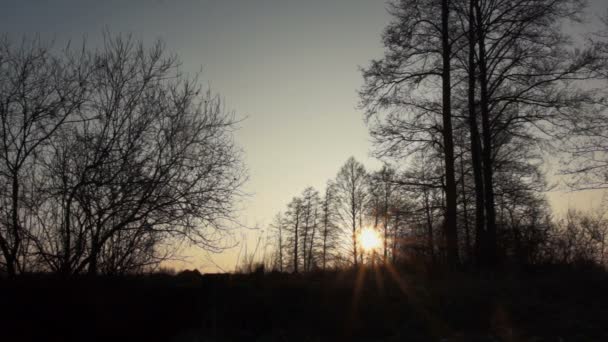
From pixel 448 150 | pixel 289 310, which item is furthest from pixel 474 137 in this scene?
pixel 289 310

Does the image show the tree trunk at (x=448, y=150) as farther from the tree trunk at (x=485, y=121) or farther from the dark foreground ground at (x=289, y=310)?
the dark foreground ground at (x=289, y=310)

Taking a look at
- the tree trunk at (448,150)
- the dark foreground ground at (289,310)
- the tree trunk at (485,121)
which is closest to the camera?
the dark foreground ground at (289,310)

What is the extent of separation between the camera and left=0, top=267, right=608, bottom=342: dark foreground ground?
5.62 meters

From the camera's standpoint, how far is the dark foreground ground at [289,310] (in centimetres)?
562

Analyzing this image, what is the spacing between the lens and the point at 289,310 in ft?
21.7

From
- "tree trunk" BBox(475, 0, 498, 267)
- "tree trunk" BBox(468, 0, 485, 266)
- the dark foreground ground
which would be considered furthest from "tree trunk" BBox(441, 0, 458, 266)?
the dark foreground ground

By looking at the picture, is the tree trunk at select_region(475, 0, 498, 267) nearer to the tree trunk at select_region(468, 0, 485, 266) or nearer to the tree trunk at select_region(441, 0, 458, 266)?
the tree trunk at select_region(468, 0, 485, 266)

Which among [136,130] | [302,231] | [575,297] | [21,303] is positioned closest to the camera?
[21,303]

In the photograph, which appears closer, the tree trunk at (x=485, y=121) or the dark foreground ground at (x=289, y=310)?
the dark foreground ground at (x=289, y=310)

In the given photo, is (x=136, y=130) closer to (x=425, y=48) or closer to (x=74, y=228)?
(x=74, y=228)

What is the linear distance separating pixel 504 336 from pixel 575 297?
224 centimetres

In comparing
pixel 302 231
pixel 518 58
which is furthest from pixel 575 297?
pixel 302 231

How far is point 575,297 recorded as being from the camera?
702cm

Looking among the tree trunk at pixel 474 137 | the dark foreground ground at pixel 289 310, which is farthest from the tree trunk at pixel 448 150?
the dark foreground ground at pixel 289 310
